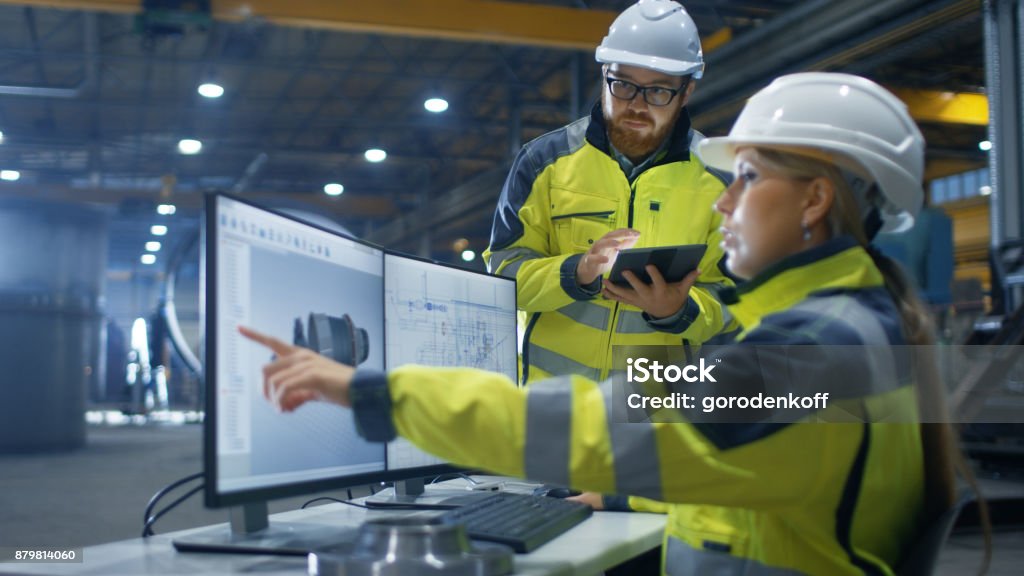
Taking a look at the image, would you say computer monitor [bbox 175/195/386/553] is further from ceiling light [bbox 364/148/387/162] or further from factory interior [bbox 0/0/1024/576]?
ceiling light [bbox 364/148/387/162]

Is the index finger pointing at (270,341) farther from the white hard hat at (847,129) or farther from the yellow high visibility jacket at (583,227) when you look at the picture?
the yellow high visibility jacket at (583,227)

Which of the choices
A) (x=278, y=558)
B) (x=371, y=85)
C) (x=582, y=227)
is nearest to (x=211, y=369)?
(x=278, y=558)

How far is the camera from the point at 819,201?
1149 mm

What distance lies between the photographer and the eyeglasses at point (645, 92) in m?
2.27

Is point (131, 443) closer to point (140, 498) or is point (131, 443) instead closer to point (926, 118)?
point (140, 498)

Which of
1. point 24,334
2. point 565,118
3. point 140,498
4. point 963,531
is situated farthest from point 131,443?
point 963,531

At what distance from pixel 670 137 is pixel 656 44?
0.72 ft

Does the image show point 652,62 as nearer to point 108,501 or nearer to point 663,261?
point 663,261

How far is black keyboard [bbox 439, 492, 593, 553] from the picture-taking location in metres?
1.27

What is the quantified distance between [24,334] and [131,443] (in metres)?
2.34

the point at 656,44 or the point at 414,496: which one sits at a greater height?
the point at 656,44

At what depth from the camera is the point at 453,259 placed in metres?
25.5

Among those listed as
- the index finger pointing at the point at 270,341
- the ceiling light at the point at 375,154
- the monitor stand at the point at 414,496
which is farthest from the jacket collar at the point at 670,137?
the ceiling light at the point at 375,154

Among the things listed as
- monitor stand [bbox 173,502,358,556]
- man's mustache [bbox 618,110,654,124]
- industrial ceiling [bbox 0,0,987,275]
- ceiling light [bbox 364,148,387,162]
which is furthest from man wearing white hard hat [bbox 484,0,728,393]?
ceiling light [bbox 364,148,387,162]
